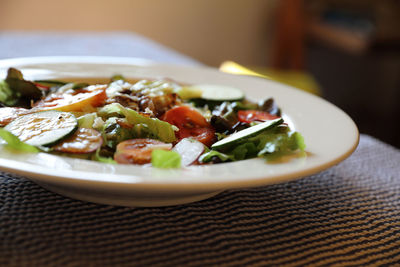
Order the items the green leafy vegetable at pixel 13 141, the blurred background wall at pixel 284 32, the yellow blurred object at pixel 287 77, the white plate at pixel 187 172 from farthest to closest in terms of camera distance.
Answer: the blurred background wall at pixel 284 32 → the yellow blurred object at pixel 287 77 → the green leafy vegetable at pixel 13 141 → the white plate at pixel 187 172

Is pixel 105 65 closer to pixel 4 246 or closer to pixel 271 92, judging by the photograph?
pixel 271 92

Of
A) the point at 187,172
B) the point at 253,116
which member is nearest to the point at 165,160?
the point at 187,172

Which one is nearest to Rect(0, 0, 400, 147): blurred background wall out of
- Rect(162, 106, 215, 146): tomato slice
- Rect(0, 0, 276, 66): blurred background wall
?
Rect(0, 0, 276, 66): blurred background wall

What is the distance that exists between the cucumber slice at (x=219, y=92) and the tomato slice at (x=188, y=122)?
21 centimetres

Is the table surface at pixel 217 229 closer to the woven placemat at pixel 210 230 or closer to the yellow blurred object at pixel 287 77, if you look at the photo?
the woven placemat at pixel 210 230

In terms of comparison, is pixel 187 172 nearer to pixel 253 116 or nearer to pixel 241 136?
pixel 241 136

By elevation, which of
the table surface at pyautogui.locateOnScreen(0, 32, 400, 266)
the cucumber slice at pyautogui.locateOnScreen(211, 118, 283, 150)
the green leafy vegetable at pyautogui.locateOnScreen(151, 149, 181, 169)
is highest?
the green leafy vegetable at pyautogui.locateOnScreen(151, 149, 181, 169)

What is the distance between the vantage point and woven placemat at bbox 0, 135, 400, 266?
30.4 inches

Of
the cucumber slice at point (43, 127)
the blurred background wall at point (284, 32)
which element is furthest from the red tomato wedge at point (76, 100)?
the blurred background wall at point (284, 32)

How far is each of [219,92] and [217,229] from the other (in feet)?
2.16

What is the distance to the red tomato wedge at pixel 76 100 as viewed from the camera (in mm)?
1146

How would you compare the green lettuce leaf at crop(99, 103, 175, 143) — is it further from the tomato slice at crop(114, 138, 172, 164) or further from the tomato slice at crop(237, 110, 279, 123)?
the tomato slice at crop(237, 110, 279, 123)

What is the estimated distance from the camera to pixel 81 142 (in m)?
0.93

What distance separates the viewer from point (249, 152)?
3.37 ft
